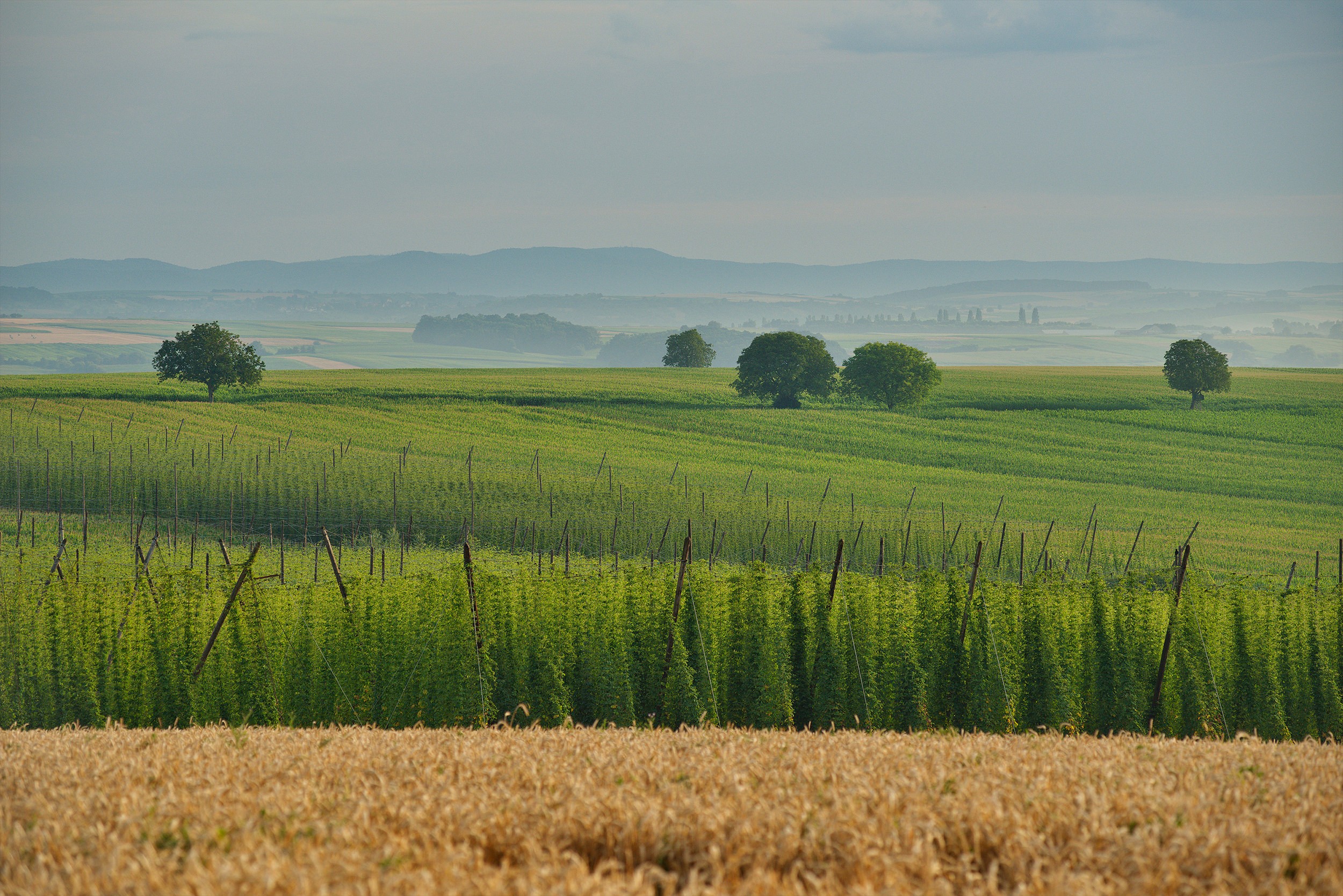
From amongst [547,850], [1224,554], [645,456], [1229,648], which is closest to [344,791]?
[547,850]

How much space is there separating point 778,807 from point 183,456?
46531 mm

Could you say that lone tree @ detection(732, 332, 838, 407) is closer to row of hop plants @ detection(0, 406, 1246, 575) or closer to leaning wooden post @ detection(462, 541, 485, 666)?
row of hop plants @ detection(0, 406, 1246, 575)

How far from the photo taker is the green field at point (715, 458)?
37.6 metres

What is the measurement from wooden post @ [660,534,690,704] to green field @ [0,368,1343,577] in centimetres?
2028

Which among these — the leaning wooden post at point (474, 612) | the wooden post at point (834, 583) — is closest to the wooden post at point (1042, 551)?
the wooden post at point (834, 583)

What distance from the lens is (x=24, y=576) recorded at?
1800 centimetres

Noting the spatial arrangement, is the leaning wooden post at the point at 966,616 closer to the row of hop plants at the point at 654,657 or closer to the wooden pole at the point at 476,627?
the row of hop plants at the point at 654,657

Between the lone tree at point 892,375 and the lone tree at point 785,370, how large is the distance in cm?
225

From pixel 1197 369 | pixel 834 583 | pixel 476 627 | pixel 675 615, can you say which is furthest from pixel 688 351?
pixel 476 627

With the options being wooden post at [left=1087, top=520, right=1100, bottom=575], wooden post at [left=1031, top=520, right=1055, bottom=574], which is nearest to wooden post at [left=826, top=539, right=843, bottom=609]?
wooden post at [left=1031, top=520, right=1055, bottom=574]

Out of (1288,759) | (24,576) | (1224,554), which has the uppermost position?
(1288,759)

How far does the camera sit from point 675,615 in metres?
13.5

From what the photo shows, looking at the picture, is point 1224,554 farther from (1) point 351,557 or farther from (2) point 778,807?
(2) point 778,807

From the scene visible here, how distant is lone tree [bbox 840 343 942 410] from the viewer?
3059 inches
